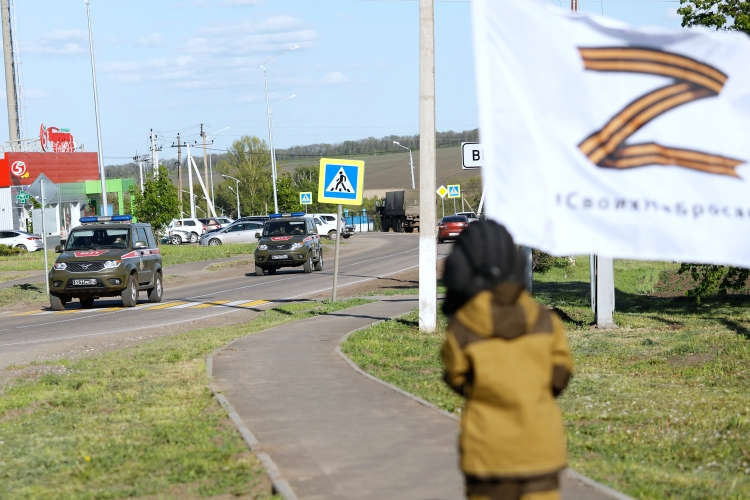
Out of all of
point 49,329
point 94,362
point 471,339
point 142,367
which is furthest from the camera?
point 49,329

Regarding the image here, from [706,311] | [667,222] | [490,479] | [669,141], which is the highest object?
[669,141]

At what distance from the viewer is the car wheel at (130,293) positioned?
23.0m

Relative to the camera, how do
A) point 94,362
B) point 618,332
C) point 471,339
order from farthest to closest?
point 618,332
point 94,362
point 471,339

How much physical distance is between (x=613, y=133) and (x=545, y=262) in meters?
27.9

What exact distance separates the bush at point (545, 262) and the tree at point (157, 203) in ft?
72.8

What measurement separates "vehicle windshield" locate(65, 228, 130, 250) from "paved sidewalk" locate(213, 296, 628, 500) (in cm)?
1136

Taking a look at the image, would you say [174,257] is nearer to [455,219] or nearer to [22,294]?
[22,294]

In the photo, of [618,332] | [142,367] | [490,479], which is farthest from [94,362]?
[490,479]

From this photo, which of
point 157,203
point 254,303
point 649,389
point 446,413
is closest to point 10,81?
point 157,203

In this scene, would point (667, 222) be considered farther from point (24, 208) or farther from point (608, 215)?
point (24, 208)

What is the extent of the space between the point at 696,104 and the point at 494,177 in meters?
1.19

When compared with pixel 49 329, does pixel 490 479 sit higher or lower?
higher

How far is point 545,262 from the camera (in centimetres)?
3275

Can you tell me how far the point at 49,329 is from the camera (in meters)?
18.7
